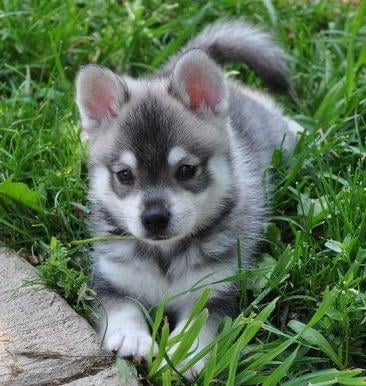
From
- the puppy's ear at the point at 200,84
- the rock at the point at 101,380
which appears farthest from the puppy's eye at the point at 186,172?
the rock at the point at 101,380

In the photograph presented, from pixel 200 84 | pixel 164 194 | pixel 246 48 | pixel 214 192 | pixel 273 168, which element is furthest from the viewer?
pixel 246 48

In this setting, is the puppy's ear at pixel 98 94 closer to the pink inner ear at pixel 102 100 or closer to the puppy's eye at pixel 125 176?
the pink inner ear at pixel 102 100

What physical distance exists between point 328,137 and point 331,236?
970 mm

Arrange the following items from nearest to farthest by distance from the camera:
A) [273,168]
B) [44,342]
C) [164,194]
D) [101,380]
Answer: [101,380] < [44,342] < [164,194] < [273,168]

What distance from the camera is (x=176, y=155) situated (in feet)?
11.6

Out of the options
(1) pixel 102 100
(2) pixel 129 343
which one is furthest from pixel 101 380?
(1) pixel 102 100

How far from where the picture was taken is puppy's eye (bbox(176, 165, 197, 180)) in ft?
11.7

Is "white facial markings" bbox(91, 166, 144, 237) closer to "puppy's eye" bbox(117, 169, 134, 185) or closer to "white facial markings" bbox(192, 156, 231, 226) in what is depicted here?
"puppy's eye" bbox(117, 169, 134, 185)

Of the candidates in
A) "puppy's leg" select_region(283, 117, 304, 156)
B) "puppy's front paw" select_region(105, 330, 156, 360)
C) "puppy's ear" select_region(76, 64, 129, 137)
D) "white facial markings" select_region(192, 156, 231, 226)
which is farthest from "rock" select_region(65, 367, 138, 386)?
"puppy's leg" select_region(283, 117, 304, 156)

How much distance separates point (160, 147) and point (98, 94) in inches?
21.8

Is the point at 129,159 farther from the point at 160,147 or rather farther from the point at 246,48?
the point at 246,48

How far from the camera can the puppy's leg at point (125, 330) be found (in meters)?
A: 3.38

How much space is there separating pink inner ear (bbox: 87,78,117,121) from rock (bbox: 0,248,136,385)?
87cm

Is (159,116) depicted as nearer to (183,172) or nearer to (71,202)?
(183,172)
